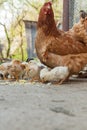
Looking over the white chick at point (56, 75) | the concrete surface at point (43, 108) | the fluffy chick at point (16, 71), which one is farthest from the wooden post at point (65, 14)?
the concrete surface at point (43, 108)

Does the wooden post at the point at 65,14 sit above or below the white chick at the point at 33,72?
above

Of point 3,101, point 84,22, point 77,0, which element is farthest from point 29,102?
point 77,0

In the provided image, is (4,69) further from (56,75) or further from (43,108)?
(43,108)

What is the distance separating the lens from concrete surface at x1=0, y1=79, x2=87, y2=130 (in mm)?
1915

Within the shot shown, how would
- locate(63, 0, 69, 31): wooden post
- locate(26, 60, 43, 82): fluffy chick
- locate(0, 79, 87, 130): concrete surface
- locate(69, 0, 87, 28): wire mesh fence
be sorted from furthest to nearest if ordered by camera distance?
locate(69, 0, 87, 28): wire mesh fence
locate(63, 0, 69, 31): wooden post
locate(26, 60, 43, 82): fluffy chick
locate(0, 79, 87, 130): concrete surface

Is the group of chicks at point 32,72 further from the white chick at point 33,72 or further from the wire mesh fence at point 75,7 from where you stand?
the wire mesh fence at point 75,7

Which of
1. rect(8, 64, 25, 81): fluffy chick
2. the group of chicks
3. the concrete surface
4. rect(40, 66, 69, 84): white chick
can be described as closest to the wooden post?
the group of chicks

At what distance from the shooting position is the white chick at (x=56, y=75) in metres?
3.95

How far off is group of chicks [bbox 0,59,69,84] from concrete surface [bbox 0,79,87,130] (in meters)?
0.29

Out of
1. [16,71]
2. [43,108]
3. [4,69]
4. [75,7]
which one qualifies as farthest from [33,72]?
[75,7]

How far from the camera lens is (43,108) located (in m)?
2.45

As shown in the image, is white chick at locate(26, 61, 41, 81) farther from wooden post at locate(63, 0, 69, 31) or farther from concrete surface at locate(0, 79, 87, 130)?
wooden post at locate(63, 0, 69, 31)

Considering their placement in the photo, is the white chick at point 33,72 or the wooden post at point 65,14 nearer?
the white chick at point 33,72

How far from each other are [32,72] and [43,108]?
186 centimetres
